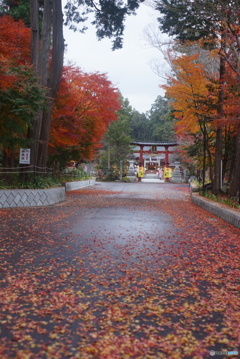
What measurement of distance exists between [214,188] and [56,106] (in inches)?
357

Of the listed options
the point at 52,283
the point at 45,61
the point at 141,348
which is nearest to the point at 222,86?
the point at 45,61

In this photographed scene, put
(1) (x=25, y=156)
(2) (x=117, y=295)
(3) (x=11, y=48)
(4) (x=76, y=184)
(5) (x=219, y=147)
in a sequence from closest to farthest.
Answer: (2) (x=117, y=295) < (3) (x=11, y=48) < (1) (x=25, y=156) < (5) (x=219, y=147) < (4) (x=76, y=184)

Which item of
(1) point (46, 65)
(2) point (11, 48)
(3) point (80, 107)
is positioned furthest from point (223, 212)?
(3) point (80, 107)

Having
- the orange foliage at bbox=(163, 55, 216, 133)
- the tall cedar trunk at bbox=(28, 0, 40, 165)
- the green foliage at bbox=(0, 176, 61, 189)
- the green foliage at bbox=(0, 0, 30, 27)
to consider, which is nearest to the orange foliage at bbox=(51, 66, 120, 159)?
the tall cedar trunk at bbox=(28, 0, 40, 165)

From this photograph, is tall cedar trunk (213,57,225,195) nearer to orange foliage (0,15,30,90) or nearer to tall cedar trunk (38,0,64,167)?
tall cedar trunk (38,0,64,167)

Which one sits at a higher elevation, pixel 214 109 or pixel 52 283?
pixel 214 109

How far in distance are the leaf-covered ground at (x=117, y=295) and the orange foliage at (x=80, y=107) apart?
11.4m

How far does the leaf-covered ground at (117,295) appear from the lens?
10.1ft

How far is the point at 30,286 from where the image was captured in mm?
4566

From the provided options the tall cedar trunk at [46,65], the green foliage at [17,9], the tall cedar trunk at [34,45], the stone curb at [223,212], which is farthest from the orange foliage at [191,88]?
the green foliage at [17,9]

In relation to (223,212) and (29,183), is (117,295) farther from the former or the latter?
(29,183)

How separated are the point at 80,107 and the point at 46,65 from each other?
4770mm

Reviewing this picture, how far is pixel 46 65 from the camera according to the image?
1697 cm

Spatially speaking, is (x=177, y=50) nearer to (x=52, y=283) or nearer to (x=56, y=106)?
(x=56, y=106)
